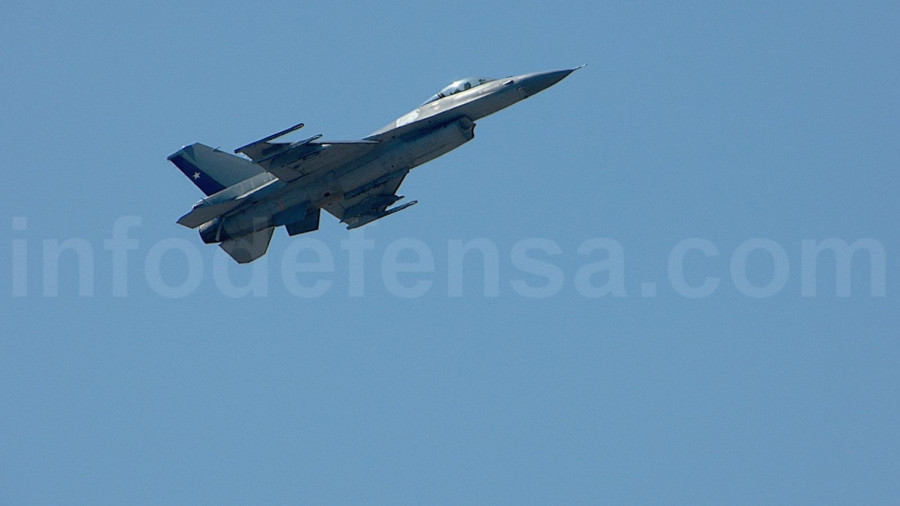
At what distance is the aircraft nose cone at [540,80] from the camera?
3141cm

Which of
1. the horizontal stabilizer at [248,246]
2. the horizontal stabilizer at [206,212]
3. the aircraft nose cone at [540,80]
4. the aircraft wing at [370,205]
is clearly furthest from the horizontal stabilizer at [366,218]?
the aircraft nose cone at [540,80]

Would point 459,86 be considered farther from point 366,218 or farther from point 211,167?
point 211,167

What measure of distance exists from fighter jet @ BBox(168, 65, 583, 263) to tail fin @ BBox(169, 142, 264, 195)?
12.9 inches

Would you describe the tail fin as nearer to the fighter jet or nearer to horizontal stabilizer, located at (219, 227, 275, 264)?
the fighter jet

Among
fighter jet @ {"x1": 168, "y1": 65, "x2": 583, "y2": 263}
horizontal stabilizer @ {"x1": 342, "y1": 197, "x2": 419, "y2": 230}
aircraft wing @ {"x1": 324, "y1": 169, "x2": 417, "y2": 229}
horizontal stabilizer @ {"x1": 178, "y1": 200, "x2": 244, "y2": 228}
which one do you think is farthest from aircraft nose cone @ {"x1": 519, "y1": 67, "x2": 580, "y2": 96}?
horizontal stabilizer @ {"x1": 178, "y1": 200, "x2": 244, "y2": 228}

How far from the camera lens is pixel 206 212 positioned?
32.1 metres

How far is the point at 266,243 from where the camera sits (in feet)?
109

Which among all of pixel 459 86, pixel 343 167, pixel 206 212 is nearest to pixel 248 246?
pixel 206 212

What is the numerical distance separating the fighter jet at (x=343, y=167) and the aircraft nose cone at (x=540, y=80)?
0.02 m

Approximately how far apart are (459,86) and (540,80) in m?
2.04

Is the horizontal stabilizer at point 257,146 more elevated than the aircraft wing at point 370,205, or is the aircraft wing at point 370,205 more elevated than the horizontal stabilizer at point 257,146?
the horizontal stabilizer at point 257,146

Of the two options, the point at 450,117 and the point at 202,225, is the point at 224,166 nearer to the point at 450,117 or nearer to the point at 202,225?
the point at 202,225

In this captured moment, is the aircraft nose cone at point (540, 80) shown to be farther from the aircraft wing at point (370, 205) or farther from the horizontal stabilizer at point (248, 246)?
the horizontal stabilizer at point (248, 246)

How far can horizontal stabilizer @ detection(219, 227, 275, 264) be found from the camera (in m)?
33.0
